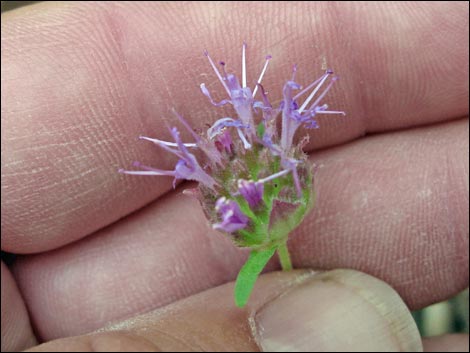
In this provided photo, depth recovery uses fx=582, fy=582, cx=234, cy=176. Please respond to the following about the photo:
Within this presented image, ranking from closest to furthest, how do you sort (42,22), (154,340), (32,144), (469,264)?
(154,340) < (32,144) < (42,22) < (469,264)

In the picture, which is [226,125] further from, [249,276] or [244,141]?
[249,276]

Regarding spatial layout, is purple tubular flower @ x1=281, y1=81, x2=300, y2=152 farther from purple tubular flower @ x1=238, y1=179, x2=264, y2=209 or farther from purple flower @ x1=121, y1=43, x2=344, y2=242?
purple tubular flower @ x1=238, y1=179, x2=264, y2=209

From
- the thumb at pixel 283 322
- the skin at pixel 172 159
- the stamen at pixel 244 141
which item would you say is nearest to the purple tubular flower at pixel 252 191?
the stamen at pixel 244 141

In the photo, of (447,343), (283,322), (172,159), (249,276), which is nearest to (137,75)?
(172,159)

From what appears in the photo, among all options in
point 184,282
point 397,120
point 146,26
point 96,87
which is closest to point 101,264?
point 184,282

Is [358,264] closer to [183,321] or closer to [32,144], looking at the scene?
[183,321]

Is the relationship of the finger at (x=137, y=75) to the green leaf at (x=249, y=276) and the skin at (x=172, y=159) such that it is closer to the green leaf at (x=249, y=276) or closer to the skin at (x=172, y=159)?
the skin at (x=172, y=159)
